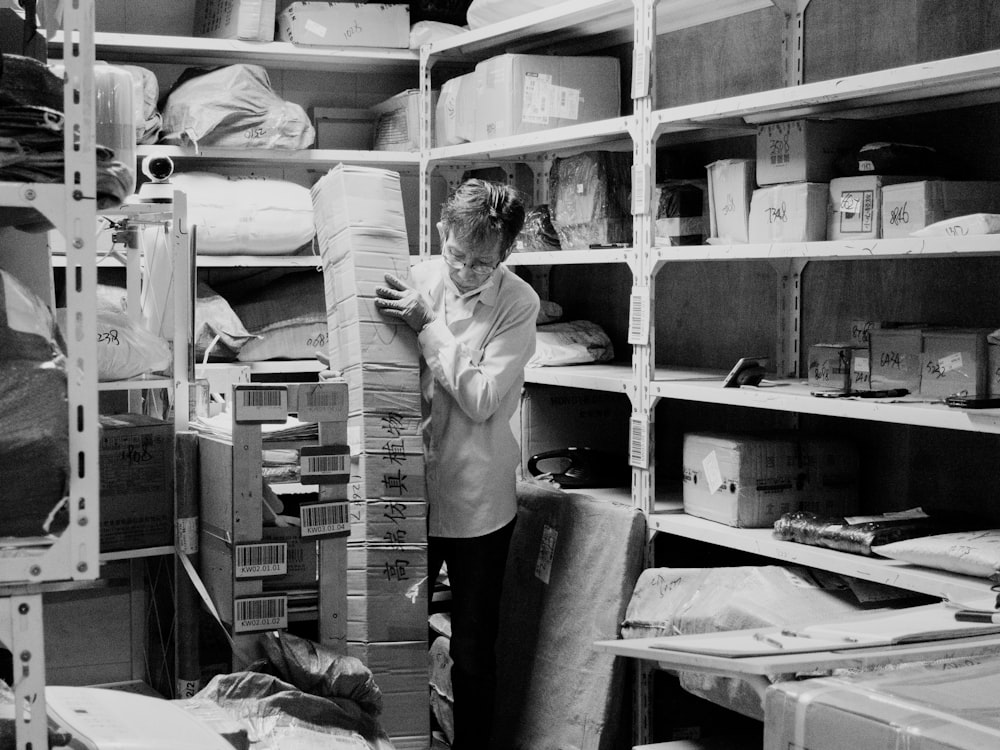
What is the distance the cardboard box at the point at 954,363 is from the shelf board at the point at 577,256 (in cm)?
102

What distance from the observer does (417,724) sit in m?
3.32

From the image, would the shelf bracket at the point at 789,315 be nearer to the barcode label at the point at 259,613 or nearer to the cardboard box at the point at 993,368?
the cardboard box at the point at 993,368

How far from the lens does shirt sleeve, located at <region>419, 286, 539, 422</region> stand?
3.33m

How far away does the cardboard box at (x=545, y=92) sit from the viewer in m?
4.14

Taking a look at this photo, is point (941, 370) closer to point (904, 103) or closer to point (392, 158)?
point (904, 103)

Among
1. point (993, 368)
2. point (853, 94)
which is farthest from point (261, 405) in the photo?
point (993, 368)

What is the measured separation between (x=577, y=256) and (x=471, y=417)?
0.78 m

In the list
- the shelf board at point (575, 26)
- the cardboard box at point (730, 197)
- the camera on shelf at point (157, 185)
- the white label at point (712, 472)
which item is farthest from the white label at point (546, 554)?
the shelf board at point (575, 26)

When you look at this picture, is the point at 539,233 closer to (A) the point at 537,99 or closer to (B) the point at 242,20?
(A) the point at 537,99

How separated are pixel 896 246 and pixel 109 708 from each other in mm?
1938

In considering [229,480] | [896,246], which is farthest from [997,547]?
[229,480]

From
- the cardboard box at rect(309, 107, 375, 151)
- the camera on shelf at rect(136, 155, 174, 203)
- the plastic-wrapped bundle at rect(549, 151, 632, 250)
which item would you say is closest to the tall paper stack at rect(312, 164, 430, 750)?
the camera on shelf at rect(136, 155, 174, 203)

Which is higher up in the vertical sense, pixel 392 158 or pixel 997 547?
pixel 392 158

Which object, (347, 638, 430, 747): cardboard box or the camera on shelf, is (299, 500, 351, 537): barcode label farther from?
the camera on shelf
